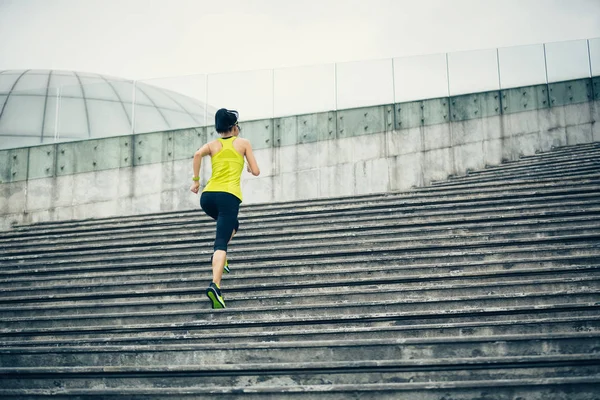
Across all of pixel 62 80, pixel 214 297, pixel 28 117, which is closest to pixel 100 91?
pixel 28 117

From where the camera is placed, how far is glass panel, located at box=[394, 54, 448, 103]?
13.3 m

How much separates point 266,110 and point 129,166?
2.91m

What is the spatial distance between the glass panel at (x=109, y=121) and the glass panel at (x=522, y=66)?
24.7ft

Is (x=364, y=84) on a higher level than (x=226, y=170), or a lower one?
higher

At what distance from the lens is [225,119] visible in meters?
5.75

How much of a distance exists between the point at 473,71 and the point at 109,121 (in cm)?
728

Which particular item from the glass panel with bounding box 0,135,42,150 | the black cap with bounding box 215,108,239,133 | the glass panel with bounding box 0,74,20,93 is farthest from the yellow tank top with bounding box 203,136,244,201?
the glass panel with bounding box 0,74,20,93

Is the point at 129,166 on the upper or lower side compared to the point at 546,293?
upper

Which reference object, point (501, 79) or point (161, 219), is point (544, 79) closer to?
point (501, 79)

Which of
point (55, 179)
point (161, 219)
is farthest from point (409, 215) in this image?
point (55, 179)

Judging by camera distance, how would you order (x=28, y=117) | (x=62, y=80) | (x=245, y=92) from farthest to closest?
1. (x=62, y=80)
2. (x=28, y=117)
3. (x=245, y=92)

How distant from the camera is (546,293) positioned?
5320 millimetres

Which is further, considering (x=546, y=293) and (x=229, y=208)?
(x=229, y=208)

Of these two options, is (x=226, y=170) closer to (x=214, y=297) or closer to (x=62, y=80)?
(x=214, y=297)
